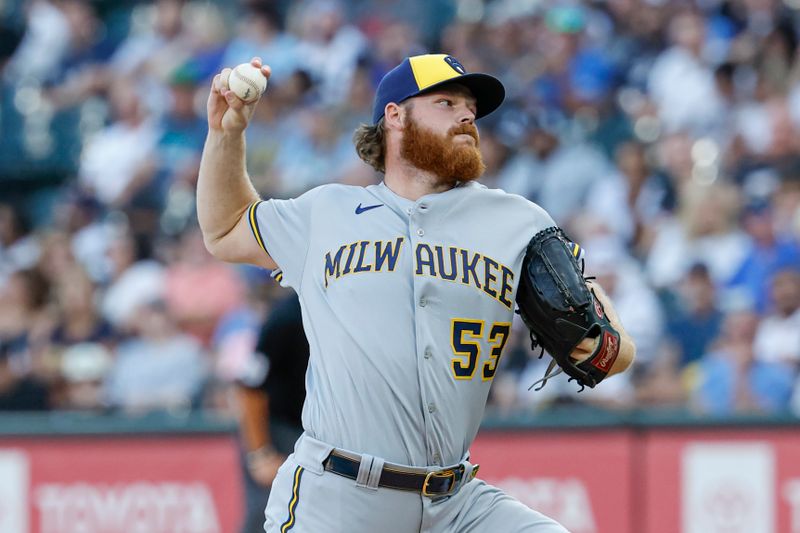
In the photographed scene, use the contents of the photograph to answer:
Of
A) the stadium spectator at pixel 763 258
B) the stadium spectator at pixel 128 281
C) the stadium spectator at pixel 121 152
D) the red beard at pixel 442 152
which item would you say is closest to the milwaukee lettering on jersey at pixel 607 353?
the red beard at pixel 442 152

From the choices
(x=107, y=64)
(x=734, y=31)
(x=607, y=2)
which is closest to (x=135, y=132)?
(x=107, y=64)

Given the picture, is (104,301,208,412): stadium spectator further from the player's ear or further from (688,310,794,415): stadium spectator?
the player's ear

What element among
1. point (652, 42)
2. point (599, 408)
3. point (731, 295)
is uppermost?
point (652, 42)

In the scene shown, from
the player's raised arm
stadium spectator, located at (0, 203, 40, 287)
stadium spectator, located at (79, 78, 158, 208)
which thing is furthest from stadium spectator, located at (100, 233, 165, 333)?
the player's raised arm

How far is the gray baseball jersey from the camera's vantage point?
3.94m

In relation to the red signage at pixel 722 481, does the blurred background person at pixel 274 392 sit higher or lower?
higher

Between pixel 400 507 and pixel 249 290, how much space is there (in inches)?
237

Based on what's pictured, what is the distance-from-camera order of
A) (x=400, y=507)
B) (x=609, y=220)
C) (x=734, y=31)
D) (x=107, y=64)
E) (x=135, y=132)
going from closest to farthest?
(x=400, y=507) → (x=609, y=220) → (x=734, y=31) → (x=135, y=132) → (x=107, y=64)

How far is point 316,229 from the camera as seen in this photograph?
4133mm

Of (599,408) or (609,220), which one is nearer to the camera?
(599,408)

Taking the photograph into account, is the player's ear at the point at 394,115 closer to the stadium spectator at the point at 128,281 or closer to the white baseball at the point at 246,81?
the white baseball at the point at 246,81

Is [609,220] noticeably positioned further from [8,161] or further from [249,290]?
[8,161]

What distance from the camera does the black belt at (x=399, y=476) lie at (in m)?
3.92

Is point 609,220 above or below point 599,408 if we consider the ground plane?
above
